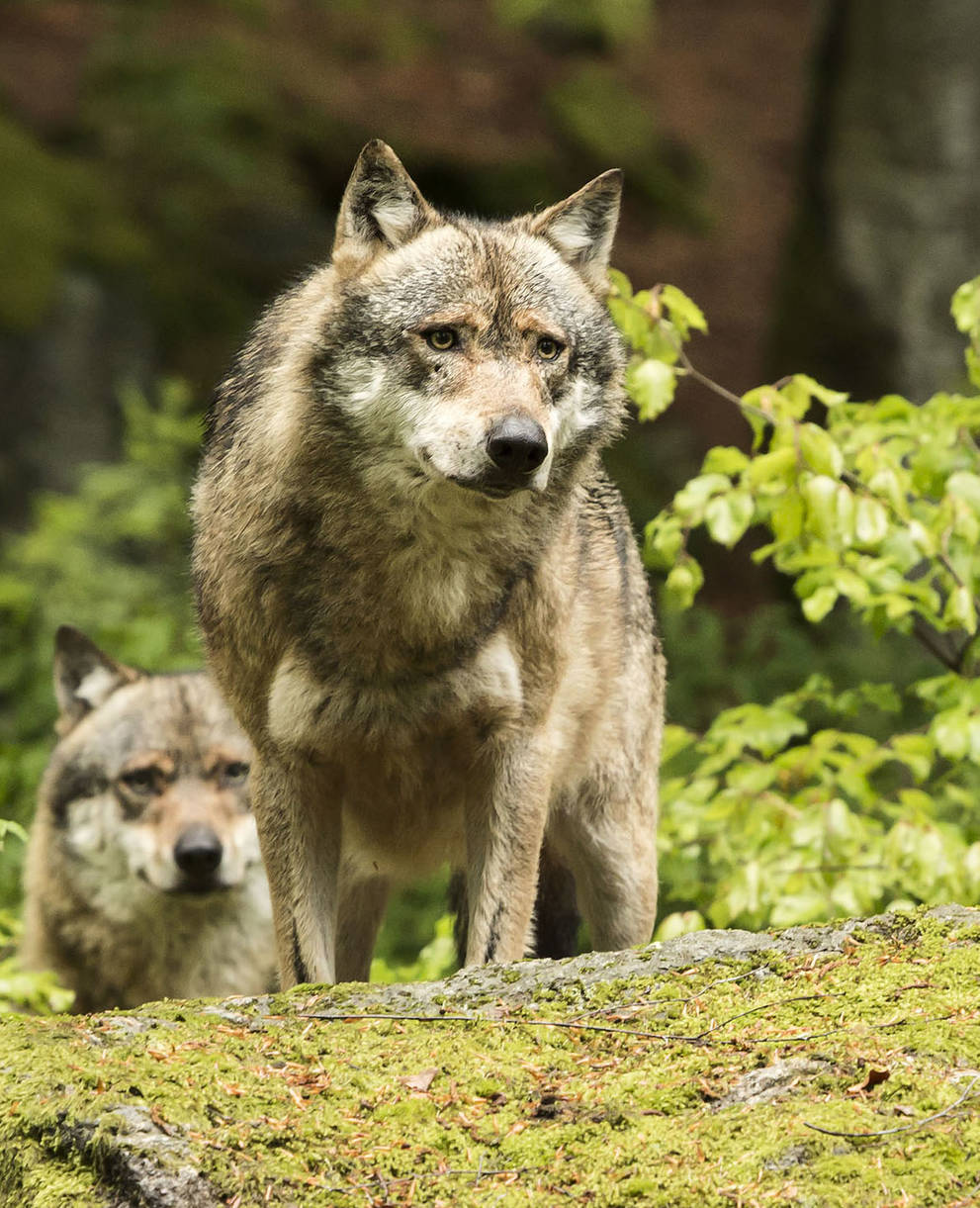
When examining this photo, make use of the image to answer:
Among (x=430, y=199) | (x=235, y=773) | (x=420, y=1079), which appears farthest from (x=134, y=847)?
(x=430, y=199)

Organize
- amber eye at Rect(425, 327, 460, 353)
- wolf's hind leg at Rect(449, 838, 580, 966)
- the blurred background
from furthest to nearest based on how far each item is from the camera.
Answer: the blurred background
wolf's hind leg at Rect(449, 838, 580, 966)
amber eye at Rect(425, 327, 460, 353)

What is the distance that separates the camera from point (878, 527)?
4832mm

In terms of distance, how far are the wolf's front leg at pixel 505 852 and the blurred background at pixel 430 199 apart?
436 centimetres

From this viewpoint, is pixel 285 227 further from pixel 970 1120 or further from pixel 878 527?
pixel 970 1120

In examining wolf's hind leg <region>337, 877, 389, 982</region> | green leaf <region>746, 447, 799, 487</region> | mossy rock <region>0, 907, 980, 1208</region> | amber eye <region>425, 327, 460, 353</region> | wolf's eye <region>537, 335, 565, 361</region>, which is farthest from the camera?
wolf's hind leg <region>337, 877, 389, 982</region>

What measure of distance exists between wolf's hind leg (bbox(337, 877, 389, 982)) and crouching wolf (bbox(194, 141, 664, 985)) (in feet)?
2.08

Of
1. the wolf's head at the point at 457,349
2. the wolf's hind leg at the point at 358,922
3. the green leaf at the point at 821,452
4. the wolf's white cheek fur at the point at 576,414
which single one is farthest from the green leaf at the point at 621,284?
the wolf's hind leg at the point at 358,922

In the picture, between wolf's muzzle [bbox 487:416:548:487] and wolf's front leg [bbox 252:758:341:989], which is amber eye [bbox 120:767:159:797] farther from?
wolf's muzzle [bbox 487:416:548:487]

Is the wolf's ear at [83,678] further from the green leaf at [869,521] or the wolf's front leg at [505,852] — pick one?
the green leaf at [869,521]

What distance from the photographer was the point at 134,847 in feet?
23.4

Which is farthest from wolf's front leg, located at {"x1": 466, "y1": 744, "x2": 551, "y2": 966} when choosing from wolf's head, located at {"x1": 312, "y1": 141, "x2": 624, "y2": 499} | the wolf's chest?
wolf's head, located at {"x1": 312, "y1": 141, "x2": 624, "y2": 499}

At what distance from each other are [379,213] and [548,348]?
0.67m

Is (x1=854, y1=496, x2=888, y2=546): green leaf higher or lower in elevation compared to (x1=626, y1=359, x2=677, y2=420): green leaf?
lower

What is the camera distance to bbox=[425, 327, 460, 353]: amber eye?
4172 millimetres
